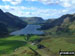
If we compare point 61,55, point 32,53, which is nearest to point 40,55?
point 32,53

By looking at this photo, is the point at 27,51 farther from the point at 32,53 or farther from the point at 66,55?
the point at 66,55

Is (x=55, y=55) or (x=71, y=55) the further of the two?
(x=55, y=55)

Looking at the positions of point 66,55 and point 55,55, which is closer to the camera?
point 66,55

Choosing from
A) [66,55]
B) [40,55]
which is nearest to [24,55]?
[40,55]

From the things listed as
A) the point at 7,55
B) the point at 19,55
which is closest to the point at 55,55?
the point at 19,55

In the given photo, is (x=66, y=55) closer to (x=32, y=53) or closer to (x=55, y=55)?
(x=55, y=55)

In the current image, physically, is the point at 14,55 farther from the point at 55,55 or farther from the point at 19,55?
the point at 55,55

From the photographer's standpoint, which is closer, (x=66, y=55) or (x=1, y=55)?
(x=66, y=55)
